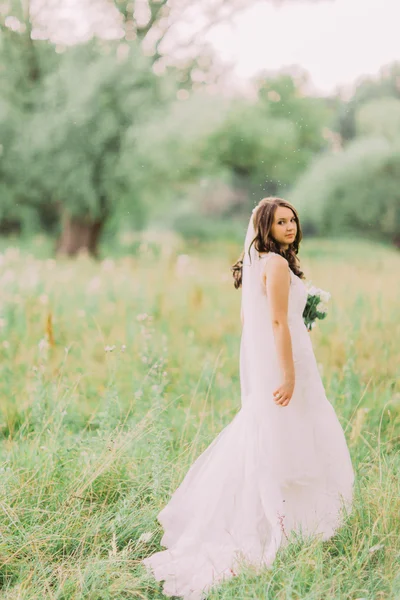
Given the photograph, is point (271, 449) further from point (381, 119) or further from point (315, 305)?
point (381, 119)

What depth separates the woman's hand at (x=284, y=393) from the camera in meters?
2.79

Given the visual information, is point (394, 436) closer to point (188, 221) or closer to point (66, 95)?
point (66, 95)

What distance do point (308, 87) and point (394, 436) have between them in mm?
10400

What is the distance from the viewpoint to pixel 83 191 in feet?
38.6

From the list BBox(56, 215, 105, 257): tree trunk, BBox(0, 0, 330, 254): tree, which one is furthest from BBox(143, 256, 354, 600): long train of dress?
BBox(56, 215, 105, 257): tree trunk

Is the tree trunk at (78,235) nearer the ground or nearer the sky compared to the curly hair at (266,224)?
nearer the ground

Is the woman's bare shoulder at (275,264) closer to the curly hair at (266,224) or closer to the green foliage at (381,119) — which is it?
the curly hair at (266,224)

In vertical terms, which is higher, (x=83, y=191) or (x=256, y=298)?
(x=83, y=191)

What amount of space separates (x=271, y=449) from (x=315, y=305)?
73cm

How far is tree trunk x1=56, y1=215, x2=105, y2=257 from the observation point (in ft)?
43.4

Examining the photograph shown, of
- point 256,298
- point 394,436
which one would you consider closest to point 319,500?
point 256,298

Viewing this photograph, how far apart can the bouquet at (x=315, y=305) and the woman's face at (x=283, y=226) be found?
33cm

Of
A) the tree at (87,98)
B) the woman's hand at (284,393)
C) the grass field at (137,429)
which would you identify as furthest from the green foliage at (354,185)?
the woman's hand at (284,393)

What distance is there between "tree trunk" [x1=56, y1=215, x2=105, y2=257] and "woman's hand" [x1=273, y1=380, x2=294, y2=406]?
425 inches
